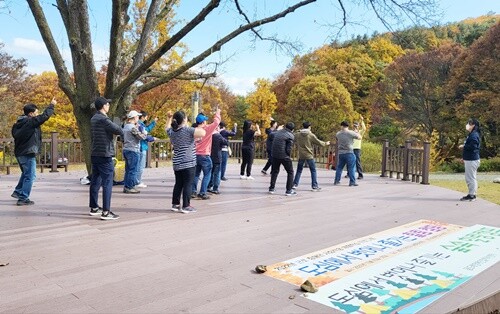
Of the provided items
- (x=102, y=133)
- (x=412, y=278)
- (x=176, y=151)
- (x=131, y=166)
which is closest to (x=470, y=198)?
(x=412, y=278)

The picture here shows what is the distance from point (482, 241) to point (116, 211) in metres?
5.48

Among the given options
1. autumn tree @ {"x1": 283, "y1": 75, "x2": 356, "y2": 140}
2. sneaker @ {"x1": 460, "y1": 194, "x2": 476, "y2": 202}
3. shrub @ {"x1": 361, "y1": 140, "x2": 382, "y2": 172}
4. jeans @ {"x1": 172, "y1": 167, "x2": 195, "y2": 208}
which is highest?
autumn tree @ {"x1": 283, "y1": 75, "x2": 356, "y2": 140}

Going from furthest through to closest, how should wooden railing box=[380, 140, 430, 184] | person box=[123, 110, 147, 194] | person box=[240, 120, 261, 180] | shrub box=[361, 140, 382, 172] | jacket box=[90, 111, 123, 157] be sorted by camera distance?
shrub box=[361, 140, 382, 172] → wooden railing box=[380, 140, 430, 184] → person box=[240, 120, 261, 180] → person box=[123, 110, 147, 194] → jacket box=[90, 111, 123, 157]

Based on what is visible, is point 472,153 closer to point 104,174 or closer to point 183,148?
point 183,148

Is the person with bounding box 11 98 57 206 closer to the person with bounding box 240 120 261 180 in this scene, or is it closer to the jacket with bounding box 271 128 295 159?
the jacket with bounding box 271 128 295 159

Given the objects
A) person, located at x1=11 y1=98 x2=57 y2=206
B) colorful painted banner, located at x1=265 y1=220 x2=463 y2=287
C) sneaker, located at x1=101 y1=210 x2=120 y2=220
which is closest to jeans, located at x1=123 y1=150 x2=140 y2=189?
person, located at x1=11 y1=98 x2=57 y2=206

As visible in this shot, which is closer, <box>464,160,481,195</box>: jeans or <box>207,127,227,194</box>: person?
<box>464,160,481,195</box>: jeans

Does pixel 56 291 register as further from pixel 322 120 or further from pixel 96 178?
pixel 322 120

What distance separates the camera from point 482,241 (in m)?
5.39

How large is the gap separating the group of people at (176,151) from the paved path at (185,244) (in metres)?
0.34

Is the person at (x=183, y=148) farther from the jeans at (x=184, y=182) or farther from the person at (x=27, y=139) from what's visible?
the person at (x=27, y=139)

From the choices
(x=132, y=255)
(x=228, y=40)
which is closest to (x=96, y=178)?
(x=132, y=255)

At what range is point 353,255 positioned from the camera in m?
4.67

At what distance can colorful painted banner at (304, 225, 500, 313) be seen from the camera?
3.38 m
